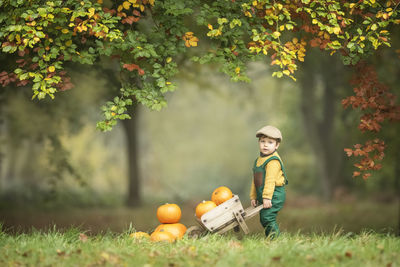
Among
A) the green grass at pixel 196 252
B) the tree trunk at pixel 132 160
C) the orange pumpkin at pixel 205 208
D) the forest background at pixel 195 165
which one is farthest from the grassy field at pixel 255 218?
the green grass at pixel 196 252

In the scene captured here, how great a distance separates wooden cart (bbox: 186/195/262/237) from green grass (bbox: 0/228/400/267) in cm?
13

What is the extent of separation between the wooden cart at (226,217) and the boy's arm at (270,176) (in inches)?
8.4

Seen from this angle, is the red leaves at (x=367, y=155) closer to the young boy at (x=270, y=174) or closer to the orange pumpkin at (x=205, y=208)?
the young boy at (x=270, y=174)

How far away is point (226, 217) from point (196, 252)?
746 mm

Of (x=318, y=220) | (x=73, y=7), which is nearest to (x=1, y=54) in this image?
(x=73, y=7)

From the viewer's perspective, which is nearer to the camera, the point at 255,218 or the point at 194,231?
the point at 194,231

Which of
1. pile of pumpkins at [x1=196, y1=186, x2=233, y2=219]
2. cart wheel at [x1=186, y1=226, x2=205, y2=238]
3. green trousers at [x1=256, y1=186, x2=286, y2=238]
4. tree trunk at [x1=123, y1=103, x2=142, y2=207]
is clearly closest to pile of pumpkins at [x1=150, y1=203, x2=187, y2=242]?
cart wheel at [x1=186, y1=226, x2=205, y2=238]

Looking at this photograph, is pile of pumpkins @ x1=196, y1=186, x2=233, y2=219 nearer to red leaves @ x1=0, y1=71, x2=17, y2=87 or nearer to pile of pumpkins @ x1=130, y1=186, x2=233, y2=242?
pile of pumpkins @ x1=130, y1=186, x2=233, y2=242

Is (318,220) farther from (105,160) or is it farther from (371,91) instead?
(105,160)

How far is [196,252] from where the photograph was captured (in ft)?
14.9

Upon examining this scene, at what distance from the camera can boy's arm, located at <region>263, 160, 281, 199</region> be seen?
206 inches

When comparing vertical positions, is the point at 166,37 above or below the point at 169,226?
above

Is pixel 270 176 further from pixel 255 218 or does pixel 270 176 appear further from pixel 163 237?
pixel 255 218

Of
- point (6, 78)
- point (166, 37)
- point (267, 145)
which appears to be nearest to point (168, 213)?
point (267, 145)
